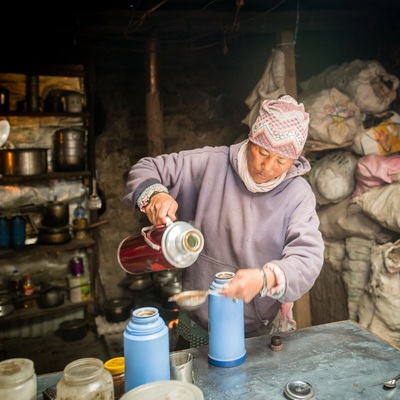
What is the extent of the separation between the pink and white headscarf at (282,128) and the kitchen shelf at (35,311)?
3.76 metres

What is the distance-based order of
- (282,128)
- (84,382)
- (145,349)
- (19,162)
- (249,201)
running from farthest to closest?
(19,162)
(249,201)
(282,128)
(145,349)
(84,382)

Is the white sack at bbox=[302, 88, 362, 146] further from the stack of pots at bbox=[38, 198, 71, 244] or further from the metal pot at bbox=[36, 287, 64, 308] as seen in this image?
the metal pot at bbox=[36, 287, 64, 308]

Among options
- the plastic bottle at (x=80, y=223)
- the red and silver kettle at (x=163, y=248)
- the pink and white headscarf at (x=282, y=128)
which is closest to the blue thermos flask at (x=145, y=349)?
the red and silver kettle at (x=163, y=248)

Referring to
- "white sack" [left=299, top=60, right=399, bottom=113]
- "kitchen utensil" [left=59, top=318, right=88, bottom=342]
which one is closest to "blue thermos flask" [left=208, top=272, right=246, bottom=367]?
"white sack" [left=299, top=60, right=399, bottom=113]

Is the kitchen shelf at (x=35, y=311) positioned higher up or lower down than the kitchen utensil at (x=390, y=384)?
lower down

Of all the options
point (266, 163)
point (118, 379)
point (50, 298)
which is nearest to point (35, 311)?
point (50, 298)

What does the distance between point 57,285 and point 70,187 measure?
123 centimetres

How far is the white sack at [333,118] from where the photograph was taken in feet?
13.4

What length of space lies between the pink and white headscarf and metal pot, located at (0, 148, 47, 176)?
3.37m

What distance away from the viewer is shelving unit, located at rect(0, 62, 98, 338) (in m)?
4.87

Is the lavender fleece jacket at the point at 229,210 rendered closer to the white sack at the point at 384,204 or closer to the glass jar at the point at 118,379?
the glass jar at the point at 118,379

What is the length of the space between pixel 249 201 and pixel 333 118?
209 cm

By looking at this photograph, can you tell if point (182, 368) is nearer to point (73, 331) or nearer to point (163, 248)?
point (163, 248)

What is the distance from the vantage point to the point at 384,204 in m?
3.64
